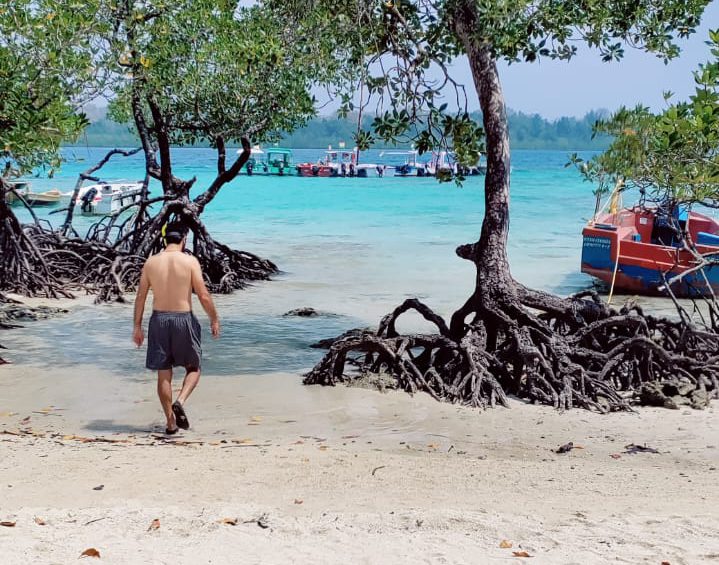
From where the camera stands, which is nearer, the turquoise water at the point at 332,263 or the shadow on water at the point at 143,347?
the shadow on water at the point at 143,347

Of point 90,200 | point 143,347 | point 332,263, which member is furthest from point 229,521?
point 90,200

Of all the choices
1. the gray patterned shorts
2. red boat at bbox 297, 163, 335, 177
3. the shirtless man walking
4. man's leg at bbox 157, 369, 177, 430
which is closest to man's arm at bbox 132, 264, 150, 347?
the shirtless man walking

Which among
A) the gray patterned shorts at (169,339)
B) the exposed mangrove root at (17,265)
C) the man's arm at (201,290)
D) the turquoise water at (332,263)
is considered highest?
the man's arm at (201,290)

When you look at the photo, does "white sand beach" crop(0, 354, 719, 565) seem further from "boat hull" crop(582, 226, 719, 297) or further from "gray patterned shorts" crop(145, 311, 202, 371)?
"boat hull" crop(582, 226, 719, 297)

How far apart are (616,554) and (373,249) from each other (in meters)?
23.8

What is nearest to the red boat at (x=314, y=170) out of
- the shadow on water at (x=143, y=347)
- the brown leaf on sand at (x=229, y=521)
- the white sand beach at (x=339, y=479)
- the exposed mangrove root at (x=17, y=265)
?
the exposed mangrove root at (x=17, y=265)

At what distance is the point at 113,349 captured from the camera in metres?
11.2

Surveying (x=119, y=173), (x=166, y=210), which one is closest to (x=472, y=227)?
(x=166, y=210)

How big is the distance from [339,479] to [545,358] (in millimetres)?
3439

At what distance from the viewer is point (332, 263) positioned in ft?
76.3

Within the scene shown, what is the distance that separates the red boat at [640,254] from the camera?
666 inches

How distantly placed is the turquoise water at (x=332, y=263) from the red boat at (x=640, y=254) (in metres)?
1.88

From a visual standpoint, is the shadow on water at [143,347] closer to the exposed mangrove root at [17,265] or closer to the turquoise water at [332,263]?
the turquoise water at [332,263]

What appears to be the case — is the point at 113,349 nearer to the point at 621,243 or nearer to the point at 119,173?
the point at 621,243
